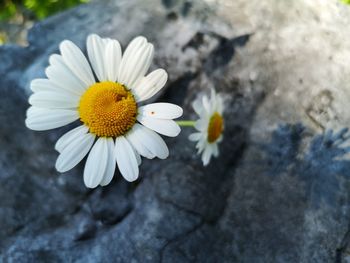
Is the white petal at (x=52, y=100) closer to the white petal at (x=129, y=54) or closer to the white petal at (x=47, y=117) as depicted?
the white petal at (x=47, y=117)

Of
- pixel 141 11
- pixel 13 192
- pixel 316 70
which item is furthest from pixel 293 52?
pixel 13 192

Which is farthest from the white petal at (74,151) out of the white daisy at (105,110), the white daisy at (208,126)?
the white daisy at (208,126)

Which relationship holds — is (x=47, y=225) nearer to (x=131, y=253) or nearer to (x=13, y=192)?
(x=13, y=192)

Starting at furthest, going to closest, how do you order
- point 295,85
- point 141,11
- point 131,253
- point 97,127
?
point 141,11, point 295,85, point 131,253, point 97,127

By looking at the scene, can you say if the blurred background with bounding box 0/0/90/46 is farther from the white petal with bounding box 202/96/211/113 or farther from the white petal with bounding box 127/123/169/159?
the white petal with bounding box 127/123/169/159

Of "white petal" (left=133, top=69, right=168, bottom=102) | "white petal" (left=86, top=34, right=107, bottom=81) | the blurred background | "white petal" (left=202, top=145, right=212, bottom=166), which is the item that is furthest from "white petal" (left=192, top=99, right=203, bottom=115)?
the blurred background

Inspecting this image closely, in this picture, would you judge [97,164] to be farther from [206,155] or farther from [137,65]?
[206,155]

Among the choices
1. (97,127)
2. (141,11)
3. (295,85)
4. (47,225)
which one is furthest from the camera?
(141,11)
